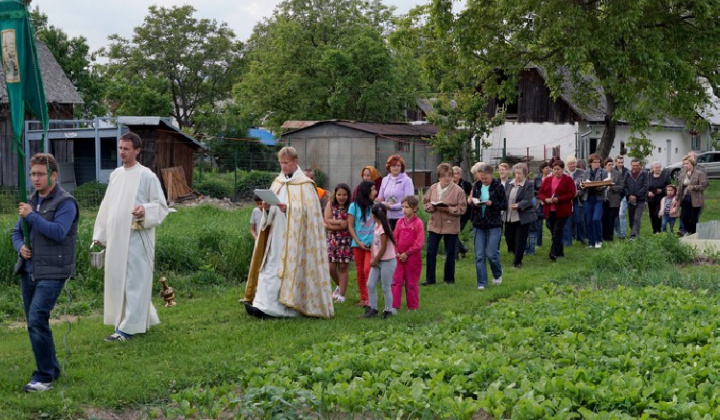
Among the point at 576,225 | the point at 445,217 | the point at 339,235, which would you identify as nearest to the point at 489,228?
the point at 445,217

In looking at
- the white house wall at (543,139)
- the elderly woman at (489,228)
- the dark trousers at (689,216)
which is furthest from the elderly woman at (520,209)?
the white house wall at (543,139)

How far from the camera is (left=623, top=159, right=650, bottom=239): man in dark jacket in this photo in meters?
19.4

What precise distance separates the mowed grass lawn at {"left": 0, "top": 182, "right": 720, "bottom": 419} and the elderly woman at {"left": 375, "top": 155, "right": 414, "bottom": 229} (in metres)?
1.24

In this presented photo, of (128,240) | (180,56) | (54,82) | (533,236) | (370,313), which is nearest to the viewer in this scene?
(128,240)

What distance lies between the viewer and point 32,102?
7.71 metres

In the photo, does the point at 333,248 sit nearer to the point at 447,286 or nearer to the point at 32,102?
the point at 447,286

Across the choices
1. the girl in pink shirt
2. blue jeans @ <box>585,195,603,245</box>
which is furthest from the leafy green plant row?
blue jeans @ <box>585,195,603,245</box>

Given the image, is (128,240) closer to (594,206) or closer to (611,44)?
(594,206)

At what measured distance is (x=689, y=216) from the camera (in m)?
19.1

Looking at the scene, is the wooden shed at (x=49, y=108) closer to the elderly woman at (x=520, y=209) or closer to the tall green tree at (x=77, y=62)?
the tall green tree at (x=77, y=62)

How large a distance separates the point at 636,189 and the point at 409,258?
30.8 ft

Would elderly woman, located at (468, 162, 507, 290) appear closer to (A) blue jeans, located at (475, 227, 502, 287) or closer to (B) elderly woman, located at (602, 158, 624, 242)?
(A) blue jeans, located at (475, 227, 502, 287)

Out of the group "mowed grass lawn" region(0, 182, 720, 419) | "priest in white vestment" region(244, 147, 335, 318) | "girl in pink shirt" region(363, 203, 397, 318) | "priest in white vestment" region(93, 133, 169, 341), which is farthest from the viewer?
"girl in pink shirt" region(363, 203, 397, 318)

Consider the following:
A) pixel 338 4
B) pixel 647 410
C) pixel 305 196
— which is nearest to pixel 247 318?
pixel 305 196
